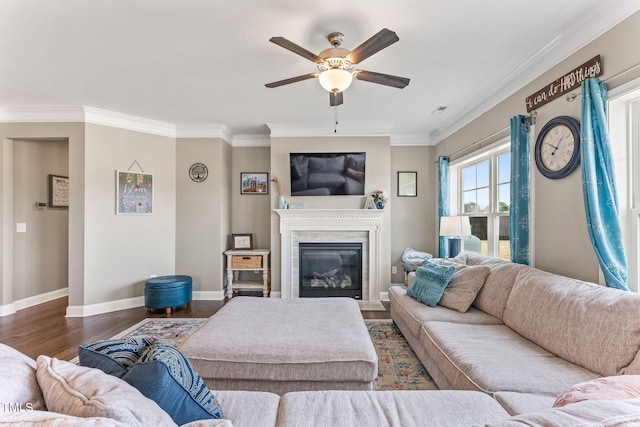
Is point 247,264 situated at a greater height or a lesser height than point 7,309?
greater

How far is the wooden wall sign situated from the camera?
6.31 feet

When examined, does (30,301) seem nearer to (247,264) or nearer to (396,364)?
(247,264)

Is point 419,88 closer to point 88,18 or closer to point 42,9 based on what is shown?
point 88,18

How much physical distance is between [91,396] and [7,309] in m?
A: 4.57

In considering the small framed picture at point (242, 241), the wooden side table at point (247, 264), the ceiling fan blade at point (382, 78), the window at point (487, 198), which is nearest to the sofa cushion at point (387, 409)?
the ceiling fan blade at point (382, 78)

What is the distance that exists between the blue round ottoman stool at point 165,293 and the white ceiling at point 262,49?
217 cm

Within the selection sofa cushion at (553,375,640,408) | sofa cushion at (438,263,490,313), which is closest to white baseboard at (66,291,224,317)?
sofa cushion at (438,263,490,313)

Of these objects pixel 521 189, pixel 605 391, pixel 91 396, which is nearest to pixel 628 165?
pixel 521 189

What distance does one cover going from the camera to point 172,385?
894mm

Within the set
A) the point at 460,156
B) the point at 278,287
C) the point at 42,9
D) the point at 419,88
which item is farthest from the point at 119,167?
the point at 460,156

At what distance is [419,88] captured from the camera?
9.96 feet

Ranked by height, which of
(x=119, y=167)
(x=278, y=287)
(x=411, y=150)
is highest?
(x=411, y=150)

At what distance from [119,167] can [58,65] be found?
1.48 metres

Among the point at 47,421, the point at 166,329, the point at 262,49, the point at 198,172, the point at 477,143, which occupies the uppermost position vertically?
the point at 262,49
